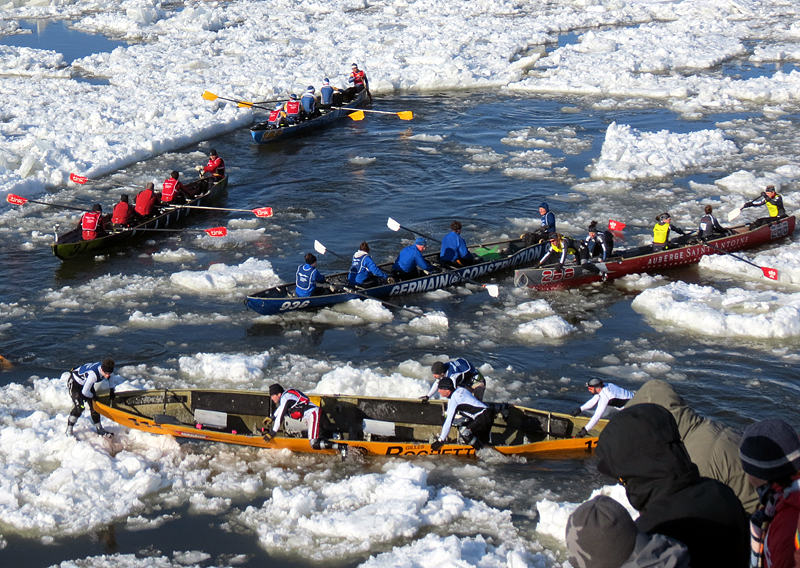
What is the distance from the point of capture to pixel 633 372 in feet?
40.9

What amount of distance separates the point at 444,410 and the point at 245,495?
2.97m

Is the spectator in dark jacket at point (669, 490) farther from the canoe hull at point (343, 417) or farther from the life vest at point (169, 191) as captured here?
the life vest at point (169, 191)

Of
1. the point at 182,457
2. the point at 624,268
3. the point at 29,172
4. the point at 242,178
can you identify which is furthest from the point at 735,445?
the point at 29,172

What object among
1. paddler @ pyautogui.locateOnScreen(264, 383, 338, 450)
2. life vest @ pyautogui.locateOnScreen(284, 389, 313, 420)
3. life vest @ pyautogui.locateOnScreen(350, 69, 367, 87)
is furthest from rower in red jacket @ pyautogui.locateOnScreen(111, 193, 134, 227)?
life vest @ pyautogui.locateOnScreen(350, 69, 367, 87)

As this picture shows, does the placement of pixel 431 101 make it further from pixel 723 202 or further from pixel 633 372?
pixel 633 372

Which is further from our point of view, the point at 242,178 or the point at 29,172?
the point at 242,178

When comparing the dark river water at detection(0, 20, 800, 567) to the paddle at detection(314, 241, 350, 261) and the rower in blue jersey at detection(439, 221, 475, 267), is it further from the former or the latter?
the rower in blue jersey at detection(439, 221, 475, 267)

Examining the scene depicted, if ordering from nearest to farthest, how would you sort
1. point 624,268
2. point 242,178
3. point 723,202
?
point 624,268
point 723,202
point 242,178

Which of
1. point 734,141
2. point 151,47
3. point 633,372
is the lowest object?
point 633,372

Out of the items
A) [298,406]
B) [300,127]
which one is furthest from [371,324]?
[300,127]

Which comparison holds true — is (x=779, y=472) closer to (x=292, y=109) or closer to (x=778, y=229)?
(x=778, y=229)

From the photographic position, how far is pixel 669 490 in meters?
3.85

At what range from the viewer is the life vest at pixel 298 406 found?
10.0 m

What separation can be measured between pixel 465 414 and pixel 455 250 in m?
6.45
